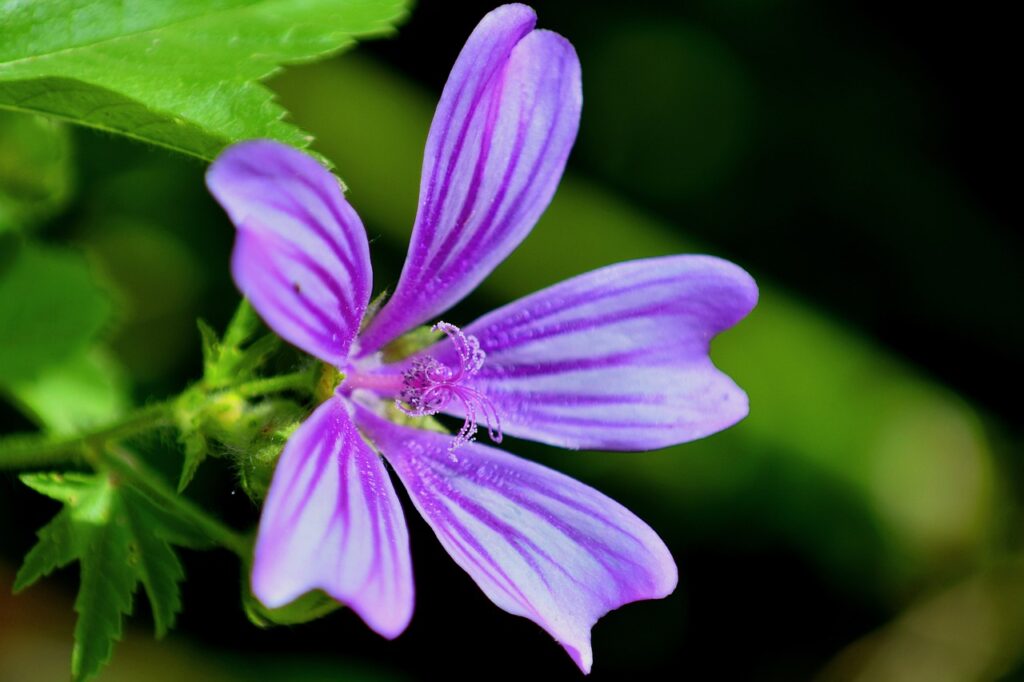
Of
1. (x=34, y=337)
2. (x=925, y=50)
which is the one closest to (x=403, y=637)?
(x=34, y=337)

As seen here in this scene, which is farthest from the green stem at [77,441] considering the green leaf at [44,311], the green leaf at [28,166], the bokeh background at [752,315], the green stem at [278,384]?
the bokeh background at [752,315]

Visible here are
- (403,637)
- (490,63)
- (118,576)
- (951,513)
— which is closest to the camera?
(490,63)

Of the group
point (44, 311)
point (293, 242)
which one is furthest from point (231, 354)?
point (44, 311)

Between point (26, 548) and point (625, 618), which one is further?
point (625, 618)

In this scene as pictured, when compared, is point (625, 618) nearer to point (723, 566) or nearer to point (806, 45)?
point (723, 566)

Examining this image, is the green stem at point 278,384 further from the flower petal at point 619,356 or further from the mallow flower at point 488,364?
the flower petal at point 619,356

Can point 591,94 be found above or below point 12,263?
above
